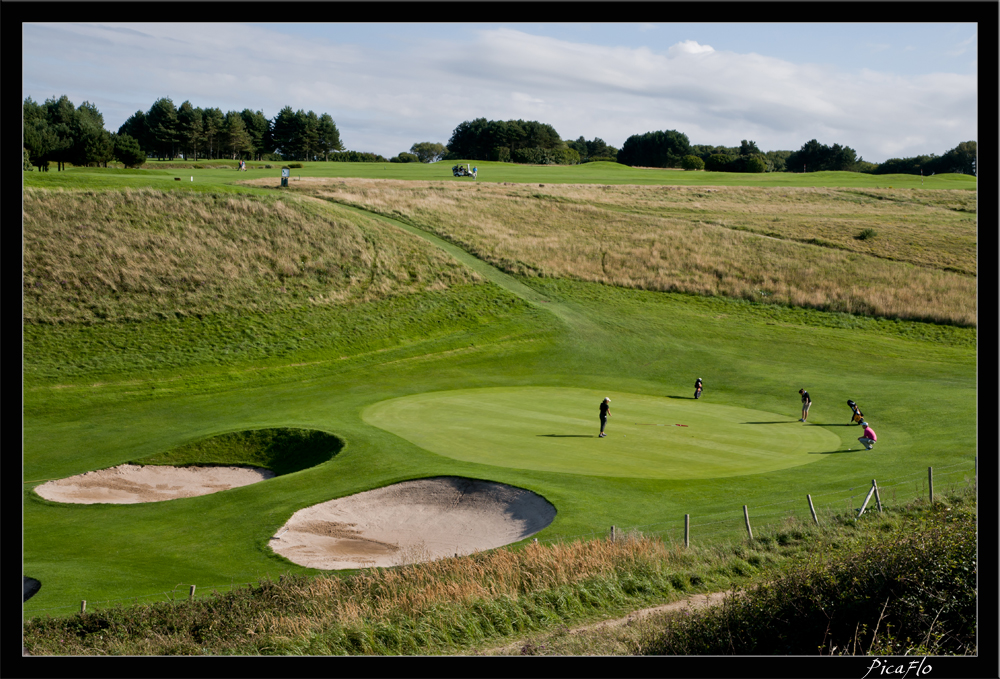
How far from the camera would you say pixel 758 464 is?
2033 cm

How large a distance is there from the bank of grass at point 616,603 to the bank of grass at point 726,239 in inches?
1381

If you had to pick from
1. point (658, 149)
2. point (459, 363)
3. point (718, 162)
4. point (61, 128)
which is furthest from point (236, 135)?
point (718, 162)

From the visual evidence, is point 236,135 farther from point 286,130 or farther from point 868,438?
point 868,438

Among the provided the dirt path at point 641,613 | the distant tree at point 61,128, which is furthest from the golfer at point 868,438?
the distant tree at point 61,128

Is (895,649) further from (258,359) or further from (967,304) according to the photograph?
(967,304)

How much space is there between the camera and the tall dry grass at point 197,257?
3881 cm

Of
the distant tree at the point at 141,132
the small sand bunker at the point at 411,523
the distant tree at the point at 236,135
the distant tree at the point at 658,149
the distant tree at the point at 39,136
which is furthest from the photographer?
the distant tree at the point at 658,149

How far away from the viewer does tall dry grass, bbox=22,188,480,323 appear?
38.8 metres

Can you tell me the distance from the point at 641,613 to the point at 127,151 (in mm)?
72717

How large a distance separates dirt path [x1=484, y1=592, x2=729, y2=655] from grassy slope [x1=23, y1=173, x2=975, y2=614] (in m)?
4.86

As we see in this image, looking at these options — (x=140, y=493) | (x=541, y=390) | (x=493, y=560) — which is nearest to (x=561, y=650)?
(x=493, y=560)

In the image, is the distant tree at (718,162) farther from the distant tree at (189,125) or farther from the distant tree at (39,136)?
the distant tree at (39,136)

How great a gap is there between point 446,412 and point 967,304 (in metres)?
35.4

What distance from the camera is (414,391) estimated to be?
31500mm
